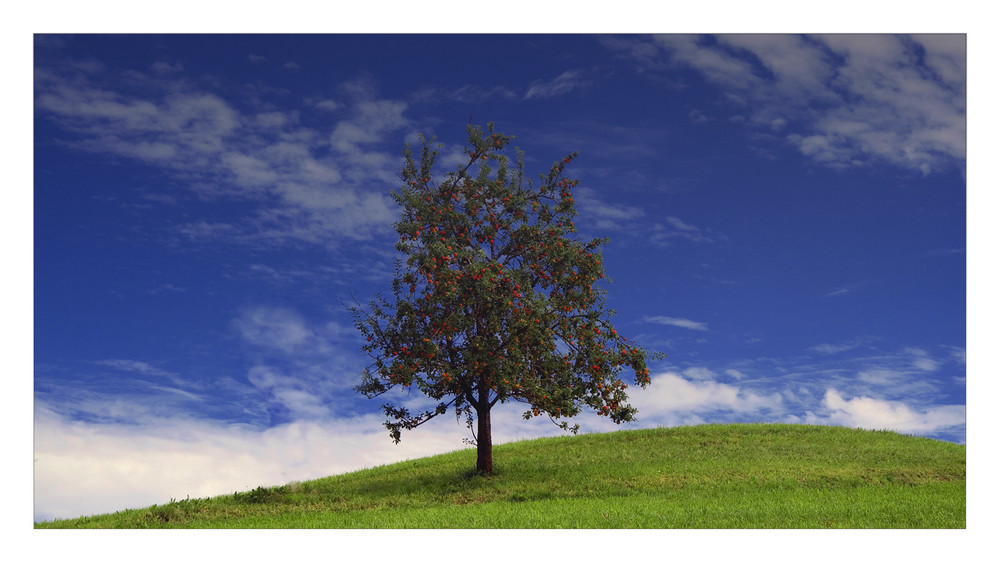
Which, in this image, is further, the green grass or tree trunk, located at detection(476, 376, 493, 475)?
tree trunk, located at detection(476, 376, 493, 475)

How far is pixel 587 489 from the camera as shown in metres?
19.7

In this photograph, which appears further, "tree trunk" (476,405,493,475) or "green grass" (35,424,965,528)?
"tree trunk" (476,405,493,475)

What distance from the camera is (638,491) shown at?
63.3 ft

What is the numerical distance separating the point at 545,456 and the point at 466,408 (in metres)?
6.04

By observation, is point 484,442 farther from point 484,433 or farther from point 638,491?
point 638,491

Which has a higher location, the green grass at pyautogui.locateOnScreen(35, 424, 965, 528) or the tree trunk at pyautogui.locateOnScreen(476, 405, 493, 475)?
the tree trunk at pyautogui.locateOnScreen(476, 405, 493, 475)

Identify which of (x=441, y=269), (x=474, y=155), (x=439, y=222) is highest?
(x=474, y=155)

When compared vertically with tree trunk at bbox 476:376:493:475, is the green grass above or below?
below

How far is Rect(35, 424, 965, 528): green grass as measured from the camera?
15.3 m
